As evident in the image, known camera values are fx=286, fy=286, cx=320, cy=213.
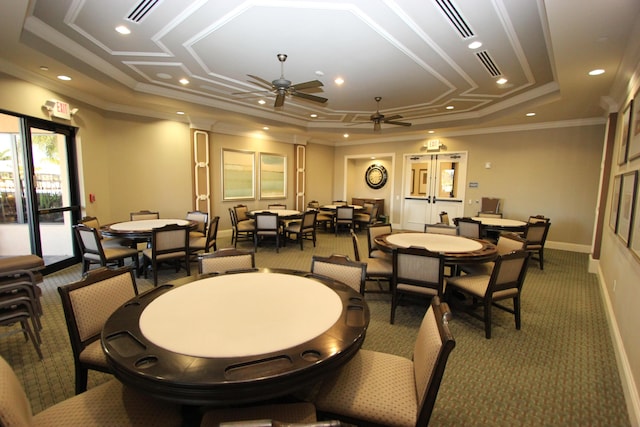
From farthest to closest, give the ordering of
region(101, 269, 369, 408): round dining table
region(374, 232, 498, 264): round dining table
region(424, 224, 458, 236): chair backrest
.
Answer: region(424, 224, 458, 236): chair backrest
region(374, 232, 498, 264): round dining table
region(101, 269, 369, 408): round dining table

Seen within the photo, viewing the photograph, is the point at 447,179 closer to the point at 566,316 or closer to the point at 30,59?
the point at 566,316

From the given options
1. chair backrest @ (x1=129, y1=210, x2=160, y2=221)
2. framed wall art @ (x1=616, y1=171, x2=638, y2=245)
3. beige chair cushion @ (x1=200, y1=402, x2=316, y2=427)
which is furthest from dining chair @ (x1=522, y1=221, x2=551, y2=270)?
chair backrest @ (x1=129, y1=210, x2=160, y2=221)

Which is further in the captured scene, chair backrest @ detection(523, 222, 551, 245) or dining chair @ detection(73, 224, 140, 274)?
chair backrest @ detection(523, 222, 551, 245)

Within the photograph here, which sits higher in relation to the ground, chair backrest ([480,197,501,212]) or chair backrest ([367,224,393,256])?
chair backrest ([480,197,501,212])

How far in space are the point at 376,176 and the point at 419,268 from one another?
7.57m

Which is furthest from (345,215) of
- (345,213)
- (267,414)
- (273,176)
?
(267,414)

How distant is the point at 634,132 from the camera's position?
284 centimetres

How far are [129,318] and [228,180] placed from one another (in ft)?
21.5

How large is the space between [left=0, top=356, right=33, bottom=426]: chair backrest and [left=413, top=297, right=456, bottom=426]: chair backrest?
4.74 ft

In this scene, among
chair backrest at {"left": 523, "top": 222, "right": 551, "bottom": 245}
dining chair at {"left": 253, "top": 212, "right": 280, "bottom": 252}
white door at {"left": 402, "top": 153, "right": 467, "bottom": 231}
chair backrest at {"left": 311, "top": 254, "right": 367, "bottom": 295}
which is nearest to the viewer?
chair backrest at {"left": 311, "top": 254, "right": 367, "bottom": 295}

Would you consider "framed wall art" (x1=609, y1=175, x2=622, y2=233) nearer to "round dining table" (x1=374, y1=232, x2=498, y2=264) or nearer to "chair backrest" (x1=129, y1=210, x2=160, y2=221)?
"round dining table" (x1=374, y1=232, x2=498, y2=264)

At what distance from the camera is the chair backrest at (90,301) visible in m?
1.63

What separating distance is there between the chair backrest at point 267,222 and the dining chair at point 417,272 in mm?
3391

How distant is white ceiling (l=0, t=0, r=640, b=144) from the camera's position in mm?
2689
